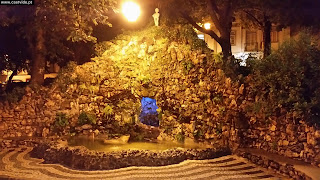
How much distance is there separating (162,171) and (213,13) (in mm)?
6899

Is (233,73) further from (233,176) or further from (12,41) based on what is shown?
(12,41)

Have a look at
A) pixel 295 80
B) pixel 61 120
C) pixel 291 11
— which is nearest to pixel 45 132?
pixel 61 120

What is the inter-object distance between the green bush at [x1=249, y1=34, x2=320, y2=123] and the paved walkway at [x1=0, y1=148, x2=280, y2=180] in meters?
1.74

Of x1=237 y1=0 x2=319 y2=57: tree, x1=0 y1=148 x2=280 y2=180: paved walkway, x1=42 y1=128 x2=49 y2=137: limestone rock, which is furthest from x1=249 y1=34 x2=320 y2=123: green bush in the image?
x1=42 y1=128 x2=49 y2=137: limestone rock

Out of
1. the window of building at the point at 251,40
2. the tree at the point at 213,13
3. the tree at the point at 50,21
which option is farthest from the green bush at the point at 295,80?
the window of building at the point at 251,40

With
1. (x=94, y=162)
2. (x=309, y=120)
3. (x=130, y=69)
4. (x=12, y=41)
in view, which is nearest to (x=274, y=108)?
(x=309, y=120)

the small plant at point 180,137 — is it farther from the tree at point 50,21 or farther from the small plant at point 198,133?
the tree at point 50,21

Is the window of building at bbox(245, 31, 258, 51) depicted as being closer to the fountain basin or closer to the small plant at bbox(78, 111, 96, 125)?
the small plant at bbox(78, 111, 96, 125)

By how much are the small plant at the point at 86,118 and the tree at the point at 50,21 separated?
2575 mm

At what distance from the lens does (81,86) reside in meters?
13.7

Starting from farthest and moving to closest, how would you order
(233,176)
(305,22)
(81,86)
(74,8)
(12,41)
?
(12,41) → (81,86) → (305,22) → (74,8) → (233,176)

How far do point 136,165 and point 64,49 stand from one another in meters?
7.78

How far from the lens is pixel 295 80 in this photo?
8.34 meters

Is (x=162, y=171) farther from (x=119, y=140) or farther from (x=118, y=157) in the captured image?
(x=119, y=140)
